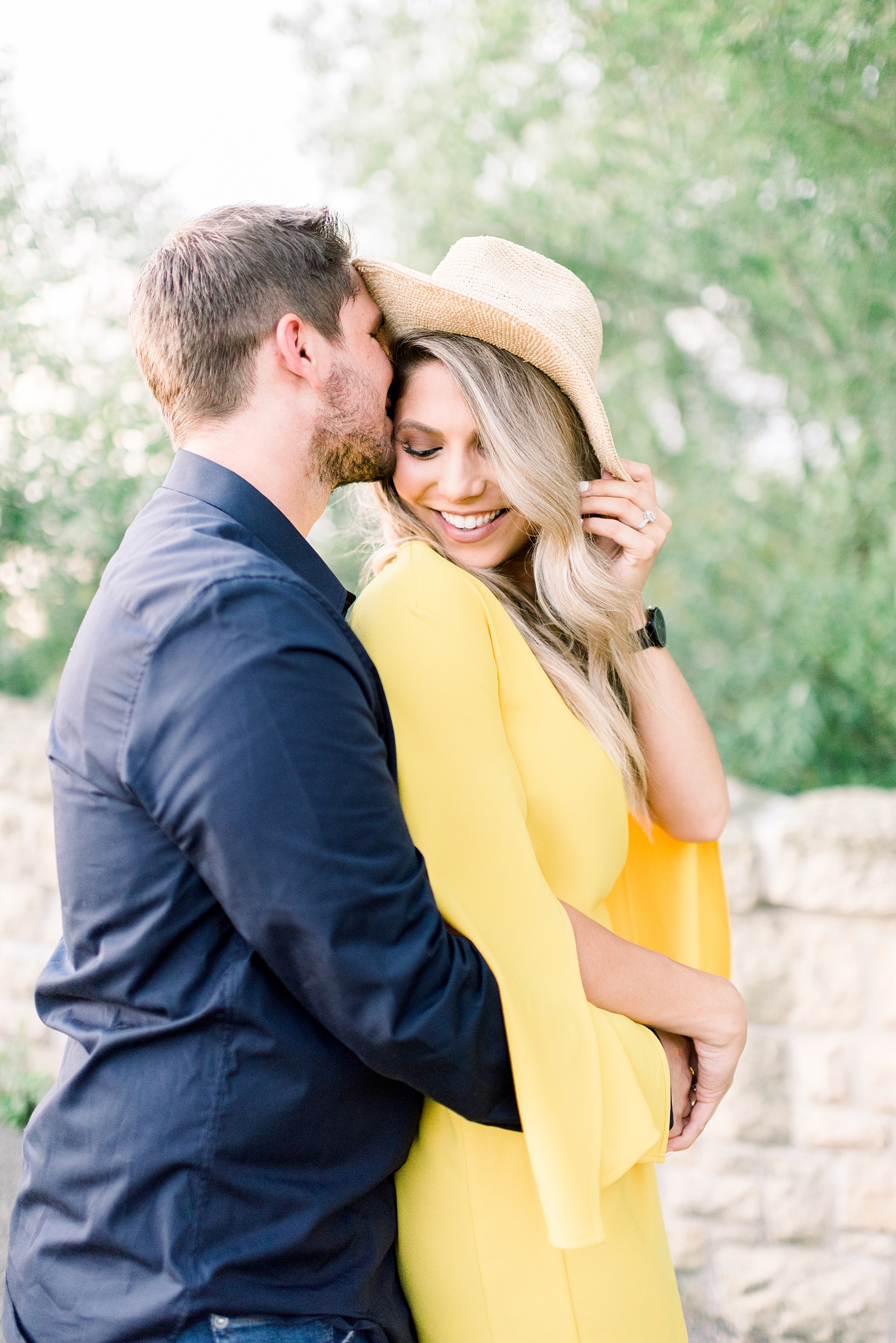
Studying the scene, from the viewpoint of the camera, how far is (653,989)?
1409 mm

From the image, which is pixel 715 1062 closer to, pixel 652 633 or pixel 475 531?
pixel 652 633

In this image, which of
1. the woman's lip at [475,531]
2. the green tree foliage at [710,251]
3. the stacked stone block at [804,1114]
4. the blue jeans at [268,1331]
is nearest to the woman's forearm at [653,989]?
the blue jeans at [268,1331]

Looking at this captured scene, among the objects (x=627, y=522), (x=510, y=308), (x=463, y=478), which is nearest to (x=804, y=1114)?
(x=627, y=522)

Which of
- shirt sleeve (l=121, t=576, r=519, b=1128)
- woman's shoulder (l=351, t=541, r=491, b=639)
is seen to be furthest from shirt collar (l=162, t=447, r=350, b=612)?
shirt sleeve (l=121, t=576, r=519, b=1128)

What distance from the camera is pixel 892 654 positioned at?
418 centimetres

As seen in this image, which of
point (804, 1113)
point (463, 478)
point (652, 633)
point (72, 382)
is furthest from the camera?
point (72, 382)

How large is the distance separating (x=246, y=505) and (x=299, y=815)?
18.3 inches

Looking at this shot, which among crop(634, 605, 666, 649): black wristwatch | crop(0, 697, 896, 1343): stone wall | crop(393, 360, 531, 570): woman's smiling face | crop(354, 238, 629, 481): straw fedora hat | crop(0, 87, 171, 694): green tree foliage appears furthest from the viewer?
crop(0, 87, 171, 694): green tree foliage

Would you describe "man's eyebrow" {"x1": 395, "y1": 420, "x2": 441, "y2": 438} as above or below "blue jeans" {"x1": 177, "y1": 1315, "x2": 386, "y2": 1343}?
above

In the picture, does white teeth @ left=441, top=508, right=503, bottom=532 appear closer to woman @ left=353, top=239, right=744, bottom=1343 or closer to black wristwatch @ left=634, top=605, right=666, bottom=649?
woman @ left=353, top=239, right=744, bottom=1343

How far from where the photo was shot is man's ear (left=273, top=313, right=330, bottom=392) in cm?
140

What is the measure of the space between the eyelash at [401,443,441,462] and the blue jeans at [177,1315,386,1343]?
1344 millimetres

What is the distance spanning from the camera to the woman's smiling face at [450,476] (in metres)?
1.81

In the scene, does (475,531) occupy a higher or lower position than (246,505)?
higher
